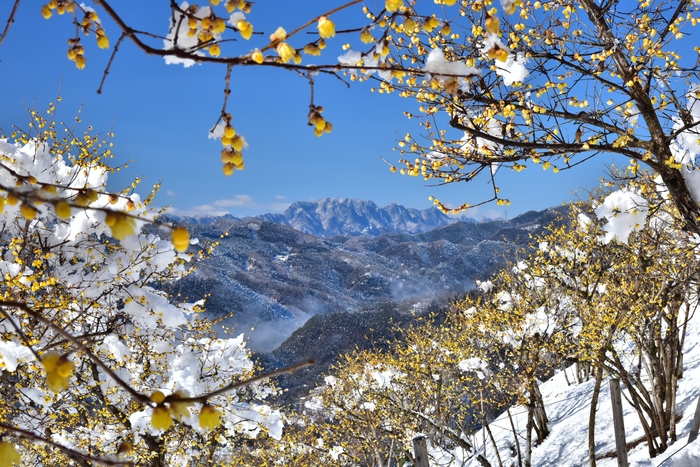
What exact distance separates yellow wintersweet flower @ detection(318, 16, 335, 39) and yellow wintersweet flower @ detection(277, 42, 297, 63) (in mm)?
102

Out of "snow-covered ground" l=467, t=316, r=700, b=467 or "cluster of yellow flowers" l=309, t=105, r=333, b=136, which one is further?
"snow-covered ground" l=467, t=316, r=700, b=467

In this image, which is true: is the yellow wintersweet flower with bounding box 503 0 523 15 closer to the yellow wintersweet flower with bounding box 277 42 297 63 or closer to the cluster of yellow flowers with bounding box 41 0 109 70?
the yellow wintersweet flower with bounding box 277 42 297 63

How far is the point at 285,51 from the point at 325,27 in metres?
0.14

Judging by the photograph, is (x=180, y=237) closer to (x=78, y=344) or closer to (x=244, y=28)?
(x=78, y=344)

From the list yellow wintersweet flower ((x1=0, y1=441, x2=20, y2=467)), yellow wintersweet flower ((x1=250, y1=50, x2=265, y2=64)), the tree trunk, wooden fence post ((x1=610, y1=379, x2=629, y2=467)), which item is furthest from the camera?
the tree trunk

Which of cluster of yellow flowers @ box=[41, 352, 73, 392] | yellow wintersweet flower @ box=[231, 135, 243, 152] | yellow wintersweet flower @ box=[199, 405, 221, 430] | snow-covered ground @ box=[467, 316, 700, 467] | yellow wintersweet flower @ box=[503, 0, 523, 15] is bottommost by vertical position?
snow-covered ground @ box=[467, 316, 700, 467]

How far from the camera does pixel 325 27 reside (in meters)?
1.22

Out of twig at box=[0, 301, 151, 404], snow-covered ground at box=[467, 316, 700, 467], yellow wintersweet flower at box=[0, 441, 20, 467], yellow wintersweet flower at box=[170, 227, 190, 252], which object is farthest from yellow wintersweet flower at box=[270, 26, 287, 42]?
snow-covered ground at box=[467, 316, 700, 467]

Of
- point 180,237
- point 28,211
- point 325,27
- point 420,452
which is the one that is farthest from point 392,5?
point 420,452

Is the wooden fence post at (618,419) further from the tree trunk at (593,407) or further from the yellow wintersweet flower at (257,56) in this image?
the yellow wintersweet flower at (257,56)

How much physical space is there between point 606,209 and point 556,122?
4.67ft

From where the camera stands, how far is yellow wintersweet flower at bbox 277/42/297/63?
3.86ft

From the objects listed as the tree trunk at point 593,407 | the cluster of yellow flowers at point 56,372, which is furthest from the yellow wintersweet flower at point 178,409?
the tree trunk at point 593,407

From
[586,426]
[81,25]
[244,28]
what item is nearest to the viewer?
[244,28]
